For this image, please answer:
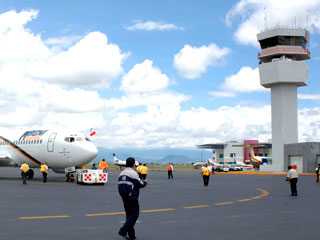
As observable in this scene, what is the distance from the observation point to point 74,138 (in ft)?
104

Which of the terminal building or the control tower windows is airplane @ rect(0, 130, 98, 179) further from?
the terminal building

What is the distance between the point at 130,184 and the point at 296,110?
58.9m

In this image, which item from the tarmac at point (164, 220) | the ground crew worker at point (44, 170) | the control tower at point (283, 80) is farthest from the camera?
the control tower at point (283, 80)

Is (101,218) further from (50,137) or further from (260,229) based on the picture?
(50,137)

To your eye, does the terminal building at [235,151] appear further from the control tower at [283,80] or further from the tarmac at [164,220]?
the tarmac at [164,220]

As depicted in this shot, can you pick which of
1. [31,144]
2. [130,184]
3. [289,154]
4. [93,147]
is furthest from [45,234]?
[289,154]

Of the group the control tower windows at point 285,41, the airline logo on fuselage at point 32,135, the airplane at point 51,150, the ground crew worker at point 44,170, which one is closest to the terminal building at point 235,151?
the control tower windows at point 285,41

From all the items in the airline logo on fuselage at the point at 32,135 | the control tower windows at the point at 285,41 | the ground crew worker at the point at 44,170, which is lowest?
the ground crew worker at the point at 44,170

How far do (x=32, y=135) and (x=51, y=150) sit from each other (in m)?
3.37

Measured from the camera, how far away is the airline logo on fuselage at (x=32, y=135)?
33809 mm

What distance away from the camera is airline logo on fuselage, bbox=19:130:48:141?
3381cm

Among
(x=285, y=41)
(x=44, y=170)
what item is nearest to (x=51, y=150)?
(x=44, y=170)

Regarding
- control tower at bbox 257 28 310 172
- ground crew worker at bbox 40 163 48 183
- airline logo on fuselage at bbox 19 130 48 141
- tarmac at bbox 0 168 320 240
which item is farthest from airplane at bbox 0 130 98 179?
control tower at bbox 257 28 310 172

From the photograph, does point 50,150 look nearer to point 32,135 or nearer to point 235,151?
point 32,135
